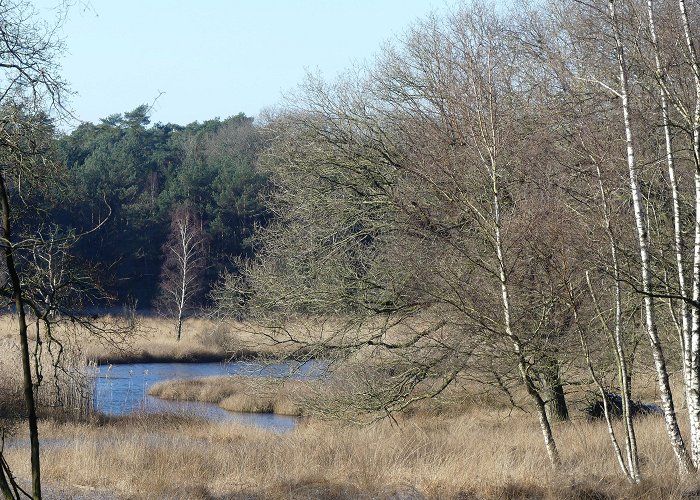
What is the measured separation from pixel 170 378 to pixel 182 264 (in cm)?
1329

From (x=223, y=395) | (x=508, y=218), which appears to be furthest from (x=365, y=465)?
(x=223, y=395)

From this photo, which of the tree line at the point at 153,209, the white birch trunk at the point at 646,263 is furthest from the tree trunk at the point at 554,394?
the tree line at the point at 153,209

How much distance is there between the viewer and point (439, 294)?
962 cm

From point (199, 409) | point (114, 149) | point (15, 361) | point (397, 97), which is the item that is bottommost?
point (199, 409)

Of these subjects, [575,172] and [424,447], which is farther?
[424,447]

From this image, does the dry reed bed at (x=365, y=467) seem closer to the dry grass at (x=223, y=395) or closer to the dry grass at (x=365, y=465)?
the dry grass at (x=365, y=465)

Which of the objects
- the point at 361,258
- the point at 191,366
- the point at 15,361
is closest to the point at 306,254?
the point at 361,258

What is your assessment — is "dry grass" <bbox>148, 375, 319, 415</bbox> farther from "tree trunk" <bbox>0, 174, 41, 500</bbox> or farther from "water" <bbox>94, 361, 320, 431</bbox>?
"tree trunk" <bbox>0, 174, 41, 500</bbox>

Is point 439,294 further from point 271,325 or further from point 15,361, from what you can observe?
point 15,361

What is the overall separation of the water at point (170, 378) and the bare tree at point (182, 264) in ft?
24.1

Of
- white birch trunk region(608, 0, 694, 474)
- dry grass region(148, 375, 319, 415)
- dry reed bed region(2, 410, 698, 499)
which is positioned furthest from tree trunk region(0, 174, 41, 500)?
dry grass region(148, 375, 319, 415)

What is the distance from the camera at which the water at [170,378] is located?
13.6 m

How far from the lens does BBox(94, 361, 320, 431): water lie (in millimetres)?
13562

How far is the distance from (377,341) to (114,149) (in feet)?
123
